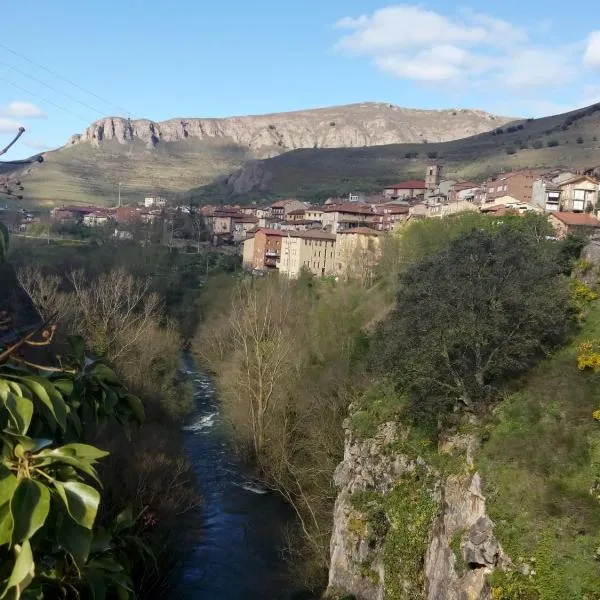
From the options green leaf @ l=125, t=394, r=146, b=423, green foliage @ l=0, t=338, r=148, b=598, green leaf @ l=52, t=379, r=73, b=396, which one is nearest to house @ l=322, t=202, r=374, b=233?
green leaf @ l=125, t=394, r=146, b=423

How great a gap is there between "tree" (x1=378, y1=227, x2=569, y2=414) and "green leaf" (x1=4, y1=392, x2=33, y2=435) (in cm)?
1547

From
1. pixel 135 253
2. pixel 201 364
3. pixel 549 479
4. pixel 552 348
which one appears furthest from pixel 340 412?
pixel 135 253

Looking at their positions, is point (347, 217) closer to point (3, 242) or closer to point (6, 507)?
point (3, 242)

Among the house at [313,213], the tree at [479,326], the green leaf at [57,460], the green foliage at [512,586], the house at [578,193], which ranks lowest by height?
the green foliage at [512,586]

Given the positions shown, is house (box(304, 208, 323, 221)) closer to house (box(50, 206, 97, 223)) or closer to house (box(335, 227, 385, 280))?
house (box(335, 227, 385, 280))

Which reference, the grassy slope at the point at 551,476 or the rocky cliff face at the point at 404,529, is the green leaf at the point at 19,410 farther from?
the rocky cliff face at the point at 404,529

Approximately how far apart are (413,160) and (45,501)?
137093mm

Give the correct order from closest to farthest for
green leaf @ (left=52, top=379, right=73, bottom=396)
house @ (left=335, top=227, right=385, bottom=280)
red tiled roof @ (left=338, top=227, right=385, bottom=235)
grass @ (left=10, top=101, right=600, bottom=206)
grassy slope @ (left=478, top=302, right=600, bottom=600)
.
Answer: green leaf @ (left=52, top=379, right=73, bottom=396) < grassy slope @ (left=478, top=302, right=600, bottom=600) < house @ (left=335, top=227, right=385, bottom=280) < red tiled roof @ (left=338, top=227, right=385, bottom=235) < grass @ (left=10, top=101, right=600, bottom=206)

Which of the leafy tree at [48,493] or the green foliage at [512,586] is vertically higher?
the leafy tree at [48,493]

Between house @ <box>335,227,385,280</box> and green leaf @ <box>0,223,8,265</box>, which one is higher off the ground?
green leaf @ <box>0,223,8,265</box>

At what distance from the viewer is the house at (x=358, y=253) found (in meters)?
41.8

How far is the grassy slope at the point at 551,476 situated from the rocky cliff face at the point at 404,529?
578 mm

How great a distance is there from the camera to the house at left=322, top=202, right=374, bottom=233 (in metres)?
61.0

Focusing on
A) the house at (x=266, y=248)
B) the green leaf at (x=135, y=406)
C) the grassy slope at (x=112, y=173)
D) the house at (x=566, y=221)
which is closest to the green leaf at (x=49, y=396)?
the green leaf at (x=135, y=406)
